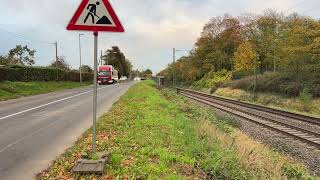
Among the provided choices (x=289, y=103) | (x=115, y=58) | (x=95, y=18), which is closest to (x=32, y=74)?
(x=289, y=103)

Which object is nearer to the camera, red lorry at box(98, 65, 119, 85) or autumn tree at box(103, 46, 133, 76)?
red lorry at box(98, 65, 119, 85)

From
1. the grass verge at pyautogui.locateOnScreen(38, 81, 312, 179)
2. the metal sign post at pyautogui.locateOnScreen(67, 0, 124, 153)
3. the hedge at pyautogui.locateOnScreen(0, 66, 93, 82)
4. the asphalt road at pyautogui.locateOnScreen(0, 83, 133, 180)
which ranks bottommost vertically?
the asphalt road at pyautogui.locateOnScreen(0, 83, 133, 180)

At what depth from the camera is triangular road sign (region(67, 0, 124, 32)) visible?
7.68 metres

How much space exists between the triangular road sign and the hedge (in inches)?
1375

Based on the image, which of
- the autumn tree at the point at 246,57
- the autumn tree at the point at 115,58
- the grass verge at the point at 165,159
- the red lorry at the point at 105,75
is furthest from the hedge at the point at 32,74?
the autumn tree at the point at 115,58

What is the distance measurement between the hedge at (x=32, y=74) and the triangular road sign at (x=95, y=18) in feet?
115

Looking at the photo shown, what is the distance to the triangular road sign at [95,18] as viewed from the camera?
7.68 m

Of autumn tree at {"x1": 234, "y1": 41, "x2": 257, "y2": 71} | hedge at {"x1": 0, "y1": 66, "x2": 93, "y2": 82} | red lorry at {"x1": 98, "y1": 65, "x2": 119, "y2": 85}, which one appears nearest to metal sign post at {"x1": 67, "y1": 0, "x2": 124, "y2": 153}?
hedge at {"x1": 0, "y1": 66, "x2": 93, "y2": 82}

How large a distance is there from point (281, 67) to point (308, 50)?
696 cm

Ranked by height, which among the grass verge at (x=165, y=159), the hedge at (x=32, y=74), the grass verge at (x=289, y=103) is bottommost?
the grass verge at (x=289, y=103)

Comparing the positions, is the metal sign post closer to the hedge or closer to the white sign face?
Answer: the white sign face

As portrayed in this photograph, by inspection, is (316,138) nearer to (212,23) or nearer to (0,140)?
(0,140)

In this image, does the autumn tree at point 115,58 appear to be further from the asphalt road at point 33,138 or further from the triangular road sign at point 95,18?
the triangular road sign at point 95,18

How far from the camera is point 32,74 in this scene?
4959 cm
